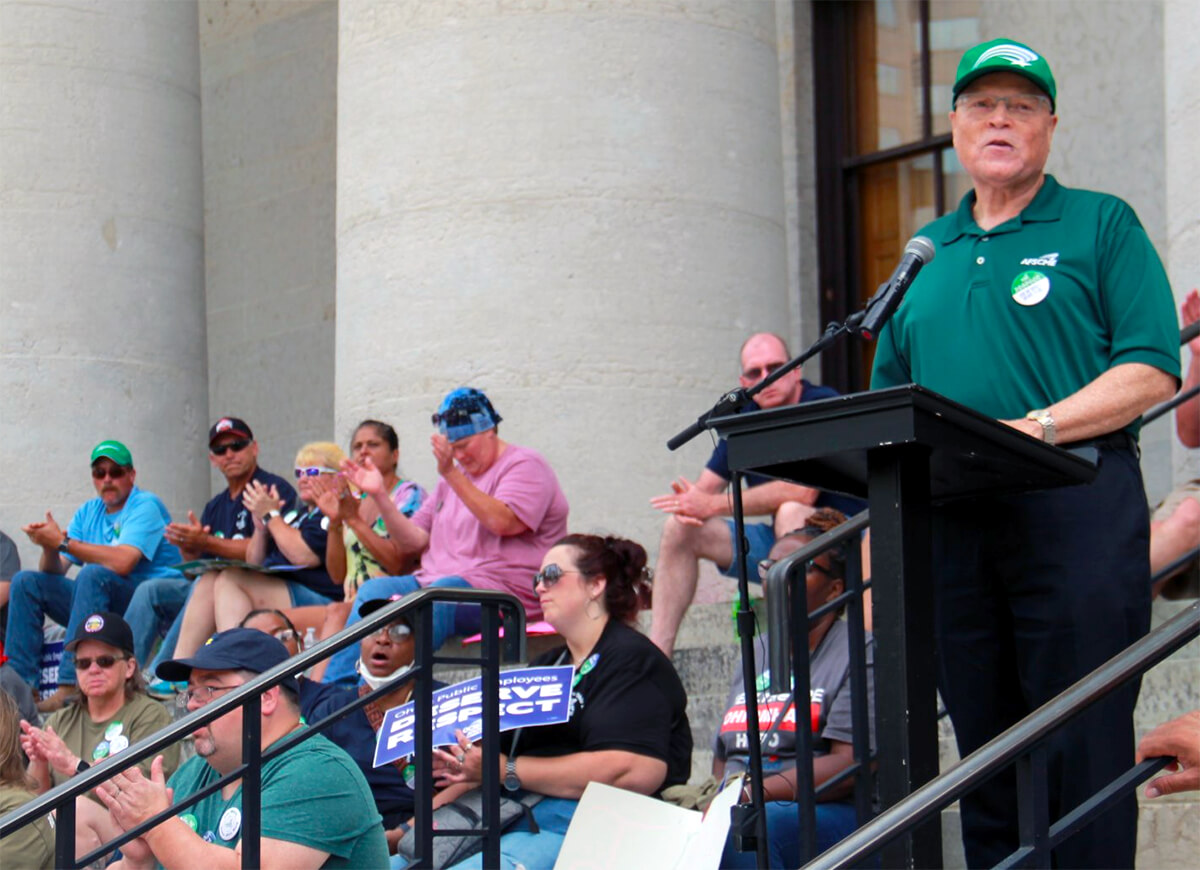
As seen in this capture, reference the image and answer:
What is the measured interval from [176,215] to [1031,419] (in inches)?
353

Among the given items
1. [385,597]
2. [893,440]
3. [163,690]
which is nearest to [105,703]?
[163,690]

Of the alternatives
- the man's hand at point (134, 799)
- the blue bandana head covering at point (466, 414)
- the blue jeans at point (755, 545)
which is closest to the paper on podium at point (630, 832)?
the man's hand at point (134, 799)

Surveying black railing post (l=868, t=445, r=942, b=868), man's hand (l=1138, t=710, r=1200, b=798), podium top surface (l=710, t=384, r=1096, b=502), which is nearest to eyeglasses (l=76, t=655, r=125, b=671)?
podium top surface (l=710, t=384, r=1096, b=502)

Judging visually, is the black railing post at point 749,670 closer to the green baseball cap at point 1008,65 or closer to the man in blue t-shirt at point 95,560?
the green baseball cap at point 1008,65

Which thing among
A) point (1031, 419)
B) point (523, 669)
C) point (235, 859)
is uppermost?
point (1031, 419)

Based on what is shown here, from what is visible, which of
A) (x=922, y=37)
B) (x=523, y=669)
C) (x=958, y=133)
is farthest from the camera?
(x=922, y=37)

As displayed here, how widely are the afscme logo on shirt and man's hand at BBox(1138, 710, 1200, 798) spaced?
102 centimetres

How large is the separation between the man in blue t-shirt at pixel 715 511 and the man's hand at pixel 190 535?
2959mm

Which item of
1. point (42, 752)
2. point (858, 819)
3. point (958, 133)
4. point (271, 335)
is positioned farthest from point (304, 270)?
point (958, 133)

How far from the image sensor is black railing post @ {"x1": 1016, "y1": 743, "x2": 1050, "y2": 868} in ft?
11.4

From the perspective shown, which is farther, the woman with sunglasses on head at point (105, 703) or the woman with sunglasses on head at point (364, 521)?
the woman with sunglasses on head at point (364, 521)

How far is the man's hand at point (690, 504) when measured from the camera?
699 centimetres

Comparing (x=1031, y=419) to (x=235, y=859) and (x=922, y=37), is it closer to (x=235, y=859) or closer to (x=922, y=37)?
(x=235, y=859)

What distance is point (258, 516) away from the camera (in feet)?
30.5
